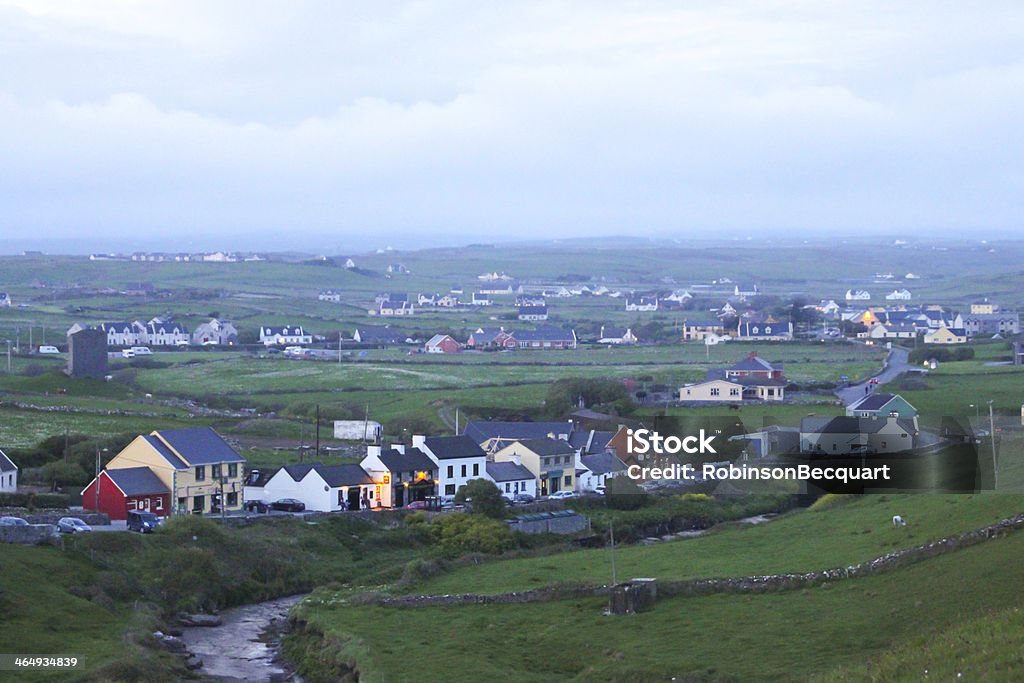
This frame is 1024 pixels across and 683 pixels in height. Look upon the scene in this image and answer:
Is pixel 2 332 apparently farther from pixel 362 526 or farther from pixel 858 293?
pixel 858 293

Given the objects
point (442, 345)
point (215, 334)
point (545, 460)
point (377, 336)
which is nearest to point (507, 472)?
point (545, 460)

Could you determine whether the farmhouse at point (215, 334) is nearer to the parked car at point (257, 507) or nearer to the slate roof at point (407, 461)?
the slate roof at point (407, 461)

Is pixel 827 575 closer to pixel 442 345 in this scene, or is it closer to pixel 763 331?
pixel 442 345

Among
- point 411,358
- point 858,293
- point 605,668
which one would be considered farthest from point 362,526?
point 858,293

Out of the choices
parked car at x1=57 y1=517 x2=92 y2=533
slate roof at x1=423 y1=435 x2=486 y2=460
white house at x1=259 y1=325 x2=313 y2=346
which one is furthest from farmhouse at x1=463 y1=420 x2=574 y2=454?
white house at x1=259 y1=325 x2=313 y2=346

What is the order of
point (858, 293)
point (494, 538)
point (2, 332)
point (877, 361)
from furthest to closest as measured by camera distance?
point (858, 293), point (2, 332), point (877, 361), point (494, 538)

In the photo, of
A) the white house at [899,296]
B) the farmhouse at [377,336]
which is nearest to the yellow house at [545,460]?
the farmhouse at [377,336]
